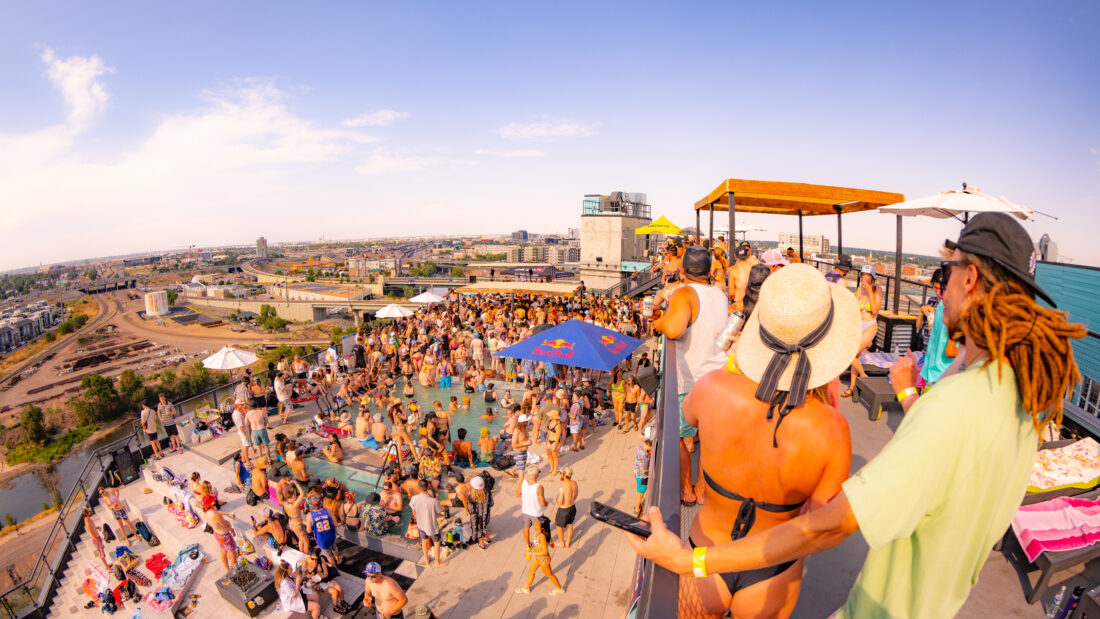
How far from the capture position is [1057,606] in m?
2.63

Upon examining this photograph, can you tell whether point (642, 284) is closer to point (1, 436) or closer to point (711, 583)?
point (711, 583)

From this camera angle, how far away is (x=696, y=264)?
3623 millimetres

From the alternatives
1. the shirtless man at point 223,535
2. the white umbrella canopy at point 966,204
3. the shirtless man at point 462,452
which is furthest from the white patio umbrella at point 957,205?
the shirtless man at point 223,535

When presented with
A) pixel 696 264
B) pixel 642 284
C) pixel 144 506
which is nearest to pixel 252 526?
pixel 144 506

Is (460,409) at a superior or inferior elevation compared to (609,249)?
inferior

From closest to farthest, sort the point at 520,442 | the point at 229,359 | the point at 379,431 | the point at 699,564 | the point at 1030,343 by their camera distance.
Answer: the point at 1030,343, the point at 699,564, the point at 520,442, the point at 379,431, the point at 229,359

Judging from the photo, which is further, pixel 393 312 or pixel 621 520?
pixel 393 312

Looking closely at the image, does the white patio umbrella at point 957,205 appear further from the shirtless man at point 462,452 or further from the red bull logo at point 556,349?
the shirtless man at point 462,452

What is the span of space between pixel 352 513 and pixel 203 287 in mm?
150229

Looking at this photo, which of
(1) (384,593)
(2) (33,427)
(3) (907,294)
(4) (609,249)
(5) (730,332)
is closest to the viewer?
(5) (730,332)

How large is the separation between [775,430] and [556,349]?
26.8 feet

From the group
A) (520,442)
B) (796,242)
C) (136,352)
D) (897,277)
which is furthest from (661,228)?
(136,352)

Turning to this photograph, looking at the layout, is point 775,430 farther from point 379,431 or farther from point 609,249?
point 609,249

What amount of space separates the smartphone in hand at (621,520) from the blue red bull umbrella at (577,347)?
752cm
